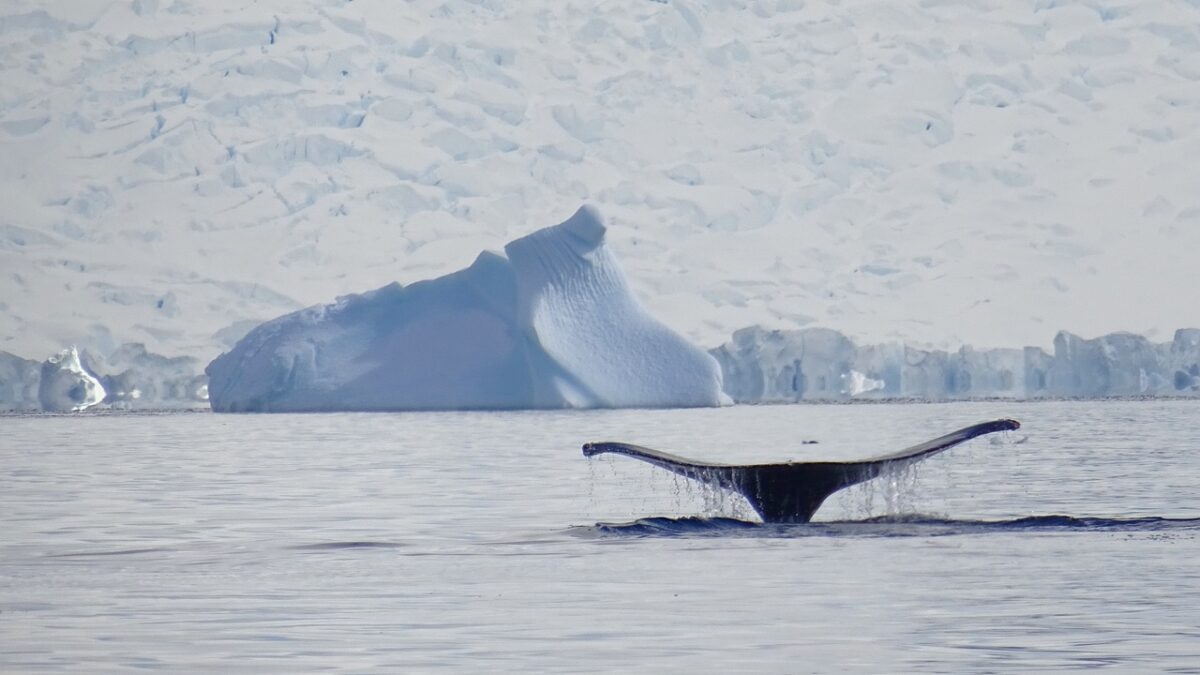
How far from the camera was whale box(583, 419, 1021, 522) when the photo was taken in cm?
1842

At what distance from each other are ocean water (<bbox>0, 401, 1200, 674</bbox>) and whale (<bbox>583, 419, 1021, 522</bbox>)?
0.36 m

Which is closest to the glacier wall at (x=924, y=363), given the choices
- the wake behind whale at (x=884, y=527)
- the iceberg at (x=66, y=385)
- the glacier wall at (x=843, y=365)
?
the glacier wall at (x=843, y=365)

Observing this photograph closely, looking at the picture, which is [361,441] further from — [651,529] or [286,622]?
[286,622]

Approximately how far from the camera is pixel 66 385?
81.4 metres

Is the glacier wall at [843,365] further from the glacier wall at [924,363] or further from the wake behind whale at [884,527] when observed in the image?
the wake behind whale at [884,527]

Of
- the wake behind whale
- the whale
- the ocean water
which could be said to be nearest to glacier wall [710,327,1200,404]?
the ocean water

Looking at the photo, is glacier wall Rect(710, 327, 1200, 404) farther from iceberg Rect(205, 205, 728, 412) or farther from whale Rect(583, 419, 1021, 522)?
whale Rect(583, 419, 1021, 522)

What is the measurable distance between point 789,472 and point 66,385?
66.4 metres

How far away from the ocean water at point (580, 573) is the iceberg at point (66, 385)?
142ft

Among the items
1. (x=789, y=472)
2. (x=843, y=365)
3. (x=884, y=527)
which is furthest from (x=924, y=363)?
(x=789, y=472)

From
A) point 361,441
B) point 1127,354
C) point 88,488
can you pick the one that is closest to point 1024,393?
point 1127,354

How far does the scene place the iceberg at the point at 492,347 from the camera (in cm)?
6131

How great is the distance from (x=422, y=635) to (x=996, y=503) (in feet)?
45.9

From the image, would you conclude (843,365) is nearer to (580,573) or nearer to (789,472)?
(789,472)
